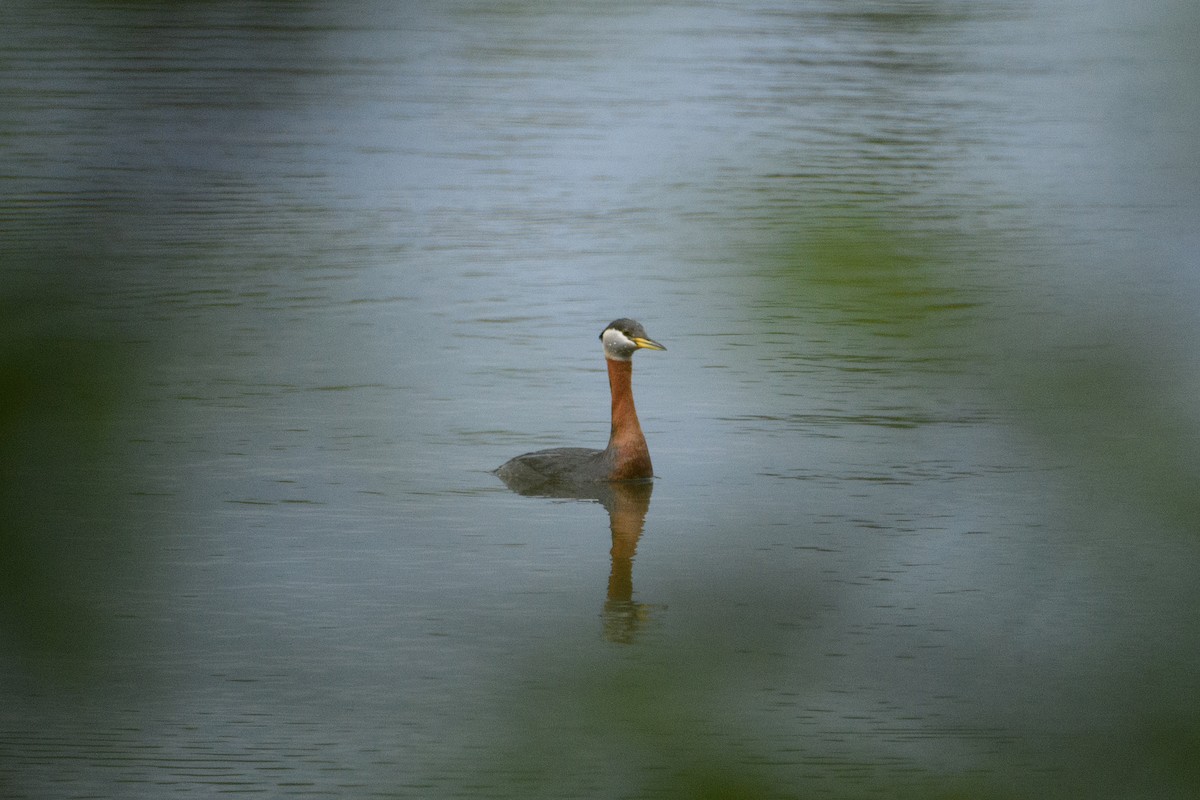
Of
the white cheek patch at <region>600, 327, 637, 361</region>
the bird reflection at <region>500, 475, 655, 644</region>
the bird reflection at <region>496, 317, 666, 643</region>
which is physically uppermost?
the white cheek patch at <region>600, 327, 637, 361</region>

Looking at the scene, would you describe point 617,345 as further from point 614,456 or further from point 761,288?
Answer: point 761,288

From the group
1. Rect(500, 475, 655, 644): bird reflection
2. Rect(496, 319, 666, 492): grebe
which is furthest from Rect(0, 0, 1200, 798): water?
Rect(496, 319, 666, 492): grebe

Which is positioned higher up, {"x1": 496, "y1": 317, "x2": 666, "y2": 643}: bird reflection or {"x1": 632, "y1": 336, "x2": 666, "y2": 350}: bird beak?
{"x1": 632, "y1": 336, "x2": 666, "y2": 350}: bird beak

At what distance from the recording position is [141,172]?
1143 mm

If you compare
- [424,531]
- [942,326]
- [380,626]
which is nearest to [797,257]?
[942,326]

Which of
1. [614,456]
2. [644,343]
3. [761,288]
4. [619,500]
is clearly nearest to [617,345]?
[644,343]

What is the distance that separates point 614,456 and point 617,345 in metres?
0.52

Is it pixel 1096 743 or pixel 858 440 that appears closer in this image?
pixel 1096 743

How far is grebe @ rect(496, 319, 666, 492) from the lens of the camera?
8211 mm

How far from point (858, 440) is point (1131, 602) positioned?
7144 millimetres

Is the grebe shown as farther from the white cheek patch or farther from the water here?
the water

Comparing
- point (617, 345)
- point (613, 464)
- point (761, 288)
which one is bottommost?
point (613, 464)

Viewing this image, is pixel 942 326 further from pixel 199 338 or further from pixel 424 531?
pixel 424 531

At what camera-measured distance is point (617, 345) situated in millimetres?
8305
